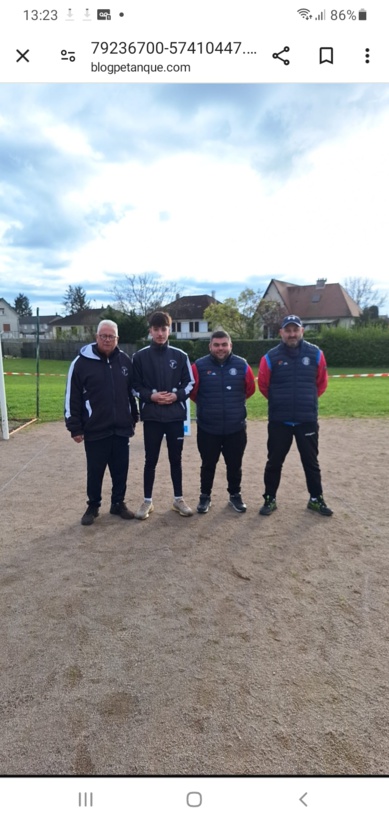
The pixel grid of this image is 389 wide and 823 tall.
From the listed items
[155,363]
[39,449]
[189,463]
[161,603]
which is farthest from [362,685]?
[39,449]

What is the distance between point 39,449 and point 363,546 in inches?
220

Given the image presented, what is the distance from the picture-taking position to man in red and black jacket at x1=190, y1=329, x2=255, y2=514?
443cm

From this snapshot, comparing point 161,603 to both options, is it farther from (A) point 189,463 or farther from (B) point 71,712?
(A) point 189,463

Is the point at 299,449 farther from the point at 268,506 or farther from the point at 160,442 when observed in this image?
the point at 160,442

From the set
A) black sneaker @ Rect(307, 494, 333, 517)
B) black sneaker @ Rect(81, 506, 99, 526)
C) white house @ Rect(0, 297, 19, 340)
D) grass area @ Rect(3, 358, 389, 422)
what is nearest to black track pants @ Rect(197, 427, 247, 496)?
black sneaker @ Rect(307, 494, 333, 517)

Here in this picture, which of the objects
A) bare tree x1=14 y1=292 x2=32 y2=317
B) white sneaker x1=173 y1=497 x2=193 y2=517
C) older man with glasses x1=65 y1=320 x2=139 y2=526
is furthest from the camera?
bare tree x1=14 y1=292 x2=32 y2=317

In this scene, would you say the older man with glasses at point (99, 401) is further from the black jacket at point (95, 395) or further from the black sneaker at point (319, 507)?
the black sneaker at point (319, 507)

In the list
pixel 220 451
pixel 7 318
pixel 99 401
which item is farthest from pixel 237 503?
pixel 7 318

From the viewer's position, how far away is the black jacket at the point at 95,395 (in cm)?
413

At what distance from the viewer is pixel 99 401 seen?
13.6 feet

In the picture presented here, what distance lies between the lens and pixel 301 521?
432 centimetres

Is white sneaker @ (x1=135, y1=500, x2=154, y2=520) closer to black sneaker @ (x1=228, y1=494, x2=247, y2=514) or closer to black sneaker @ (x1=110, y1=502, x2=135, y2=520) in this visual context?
black sneaker @ (x1=110, y1=502, x2=135, y2=520)

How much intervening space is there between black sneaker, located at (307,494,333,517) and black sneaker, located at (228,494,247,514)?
698 millimetres
